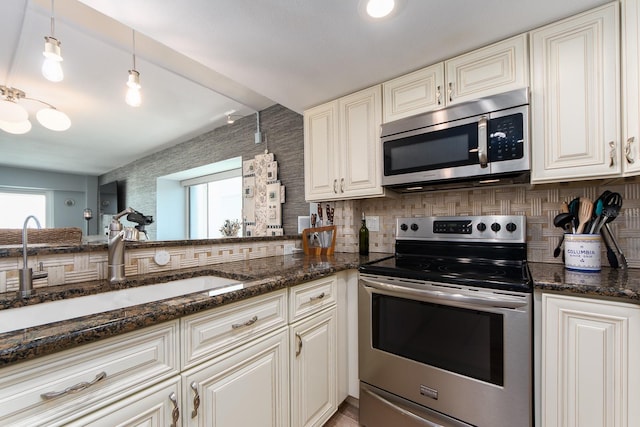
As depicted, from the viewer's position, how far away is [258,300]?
3.46ft

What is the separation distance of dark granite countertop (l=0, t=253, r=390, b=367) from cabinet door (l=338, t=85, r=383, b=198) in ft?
2.13

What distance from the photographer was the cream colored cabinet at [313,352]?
121 centimetres

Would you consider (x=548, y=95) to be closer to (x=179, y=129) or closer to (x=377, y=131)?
(x=377, y=131)

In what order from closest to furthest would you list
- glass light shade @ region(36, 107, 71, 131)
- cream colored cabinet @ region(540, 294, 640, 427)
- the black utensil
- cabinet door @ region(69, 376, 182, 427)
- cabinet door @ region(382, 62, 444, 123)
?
cabinet door @ region(69, 376, 182, 427) → cream colored cabinet @ region(540, 294, 640, 427) → the black utensil → cabinet door @ region(382, 62, 444, 123) → glass light shade @ region(36, 107, 71, 131)

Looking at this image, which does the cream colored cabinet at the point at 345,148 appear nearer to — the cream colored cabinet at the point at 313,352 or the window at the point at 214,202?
the cream colored cabinet at the point at 313,352

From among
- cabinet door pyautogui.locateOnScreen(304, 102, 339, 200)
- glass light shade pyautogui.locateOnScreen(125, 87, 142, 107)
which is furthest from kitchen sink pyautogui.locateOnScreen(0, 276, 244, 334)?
glass light shade pyautogui.locateOnScreen(125, 87, 142, 107)

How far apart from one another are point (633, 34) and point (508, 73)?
0.41 m

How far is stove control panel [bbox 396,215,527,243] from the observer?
4.81 ft

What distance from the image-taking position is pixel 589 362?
3.15 ft

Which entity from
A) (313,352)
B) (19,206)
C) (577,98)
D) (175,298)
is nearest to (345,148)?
(577,98)

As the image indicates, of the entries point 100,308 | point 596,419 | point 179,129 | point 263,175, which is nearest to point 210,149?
point 179,129

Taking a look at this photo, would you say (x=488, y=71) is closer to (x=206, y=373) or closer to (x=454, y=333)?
(x=454, y=333)

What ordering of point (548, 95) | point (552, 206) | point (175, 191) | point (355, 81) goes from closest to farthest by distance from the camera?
1. point (548, 95)
2. point (552, 206)
3. point (355, 81)
4. point (175, 191)

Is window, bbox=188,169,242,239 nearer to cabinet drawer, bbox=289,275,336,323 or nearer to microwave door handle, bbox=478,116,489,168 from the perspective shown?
cabinet drawer, bbox=289,275,336,323
